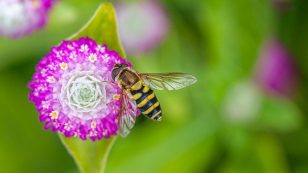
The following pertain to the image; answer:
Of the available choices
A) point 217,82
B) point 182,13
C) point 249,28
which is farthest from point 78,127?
point 182,13

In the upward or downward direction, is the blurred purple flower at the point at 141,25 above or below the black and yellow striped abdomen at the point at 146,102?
above

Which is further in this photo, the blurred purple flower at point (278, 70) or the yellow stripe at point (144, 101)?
the blurred purple flower at point (278, 70)

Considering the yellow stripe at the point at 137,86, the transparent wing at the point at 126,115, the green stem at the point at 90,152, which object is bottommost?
the green stem at the point at 90,152

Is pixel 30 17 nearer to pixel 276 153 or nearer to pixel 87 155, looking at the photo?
pixel 87 155

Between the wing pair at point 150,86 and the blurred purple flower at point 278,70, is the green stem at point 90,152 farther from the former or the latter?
the blurred purple flower at point 278,70

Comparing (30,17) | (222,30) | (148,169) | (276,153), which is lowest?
(276,153)

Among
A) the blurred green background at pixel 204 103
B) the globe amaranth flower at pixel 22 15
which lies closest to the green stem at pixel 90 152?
the globe amaranth flower at pixel 22 15

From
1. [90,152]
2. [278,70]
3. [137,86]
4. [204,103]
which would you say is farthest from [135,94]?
[278,70]
